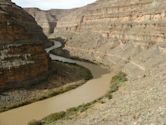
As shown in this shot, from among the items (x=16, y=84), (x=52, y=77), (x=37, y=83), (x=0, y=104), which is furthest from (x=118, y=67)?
(x=0, y=104)

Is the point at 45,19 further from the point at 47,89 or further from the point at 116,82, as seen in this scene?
the point at 47,89

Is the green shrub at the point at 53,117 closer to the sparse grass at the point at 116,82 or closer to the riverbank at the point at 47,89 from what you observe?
the sparse grass at the point at 116,82

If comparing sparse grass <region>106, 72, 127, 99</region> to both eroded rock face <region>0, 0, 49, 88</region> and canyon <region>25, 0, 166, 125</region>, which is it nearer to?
canyon <region>25, 0, 166, 125</region>

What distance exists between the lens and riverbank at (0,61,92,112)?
111ft

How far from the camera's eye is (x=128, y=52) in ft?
182

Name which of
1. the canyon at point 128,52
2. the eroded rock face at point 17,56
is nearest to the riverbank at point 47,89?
the eroded rock face at point 17,56

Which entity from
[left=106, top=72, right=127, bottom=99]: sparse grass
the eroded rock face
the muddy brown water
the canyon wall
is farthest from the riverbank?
the canyon wall

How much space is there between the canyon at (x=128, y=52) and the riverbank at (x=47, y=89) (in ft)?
22.8

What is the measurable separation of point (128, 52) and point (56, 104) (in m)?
24.7

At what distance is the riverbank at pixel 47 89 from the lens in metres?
33.8

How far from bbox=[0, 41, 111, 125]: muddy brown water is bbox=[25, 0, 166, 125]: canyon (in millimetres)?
3506

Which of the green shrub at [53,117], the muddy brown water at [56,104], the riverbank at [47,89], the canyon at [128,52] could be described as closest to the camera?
the canyon at [128,52]

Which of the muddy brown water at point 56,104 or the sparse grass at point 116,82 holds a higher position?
the sparse grass at point 116,82

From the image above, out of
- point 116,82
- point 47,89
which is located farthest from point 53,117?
point 116,82
